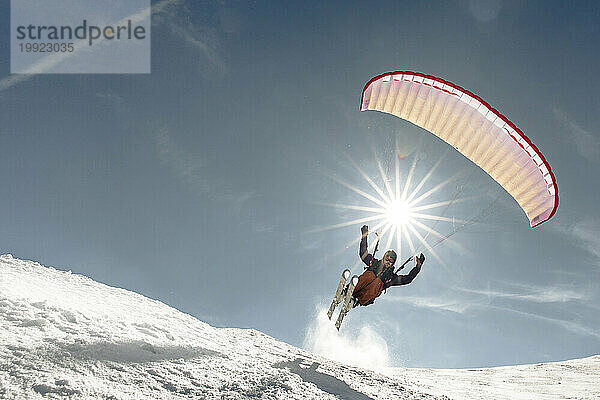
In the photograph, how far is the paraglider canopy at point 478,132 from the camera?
9953 mm

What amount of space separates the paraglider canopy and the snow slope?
5979mm

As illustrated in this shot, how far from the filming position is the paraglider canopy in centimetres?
995

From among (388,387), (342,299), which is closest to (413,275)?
(342,299)

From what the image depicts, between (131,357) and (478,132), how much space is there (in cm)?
992

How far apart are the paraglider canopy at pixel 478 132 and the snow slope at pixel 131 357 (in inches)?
235

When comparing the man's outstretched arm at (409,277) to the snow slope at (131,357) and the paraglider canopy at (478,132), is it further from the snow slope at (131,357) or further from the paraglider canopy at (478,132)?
the paraglider canopy at (478,132)

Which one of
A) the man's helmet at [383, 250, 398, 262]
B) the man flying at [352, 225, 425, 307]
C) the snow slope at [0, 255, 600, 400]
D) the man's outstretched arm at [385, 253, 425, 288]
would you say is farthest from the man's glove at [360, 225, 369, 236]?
the snow slope at [0, 255, 600, 400]

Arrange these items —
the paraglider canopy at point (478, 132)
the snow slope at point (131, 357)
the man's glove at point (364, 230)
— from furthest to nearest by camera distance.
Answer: the man's glove at point (364, 230), the paraglider canopy at point (478, 132), the snow slope at point (131, 357)

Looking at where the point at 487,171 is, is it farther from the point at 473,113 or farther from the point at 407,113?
the point at 407,113

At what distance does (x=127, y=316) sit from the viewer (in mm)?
8961

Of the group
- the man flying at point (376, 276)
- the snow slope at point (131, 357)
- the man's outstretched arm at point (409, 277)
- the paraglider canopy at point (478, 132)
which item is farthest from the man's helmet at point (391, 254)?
the paraglider canopy at point (478, 132)

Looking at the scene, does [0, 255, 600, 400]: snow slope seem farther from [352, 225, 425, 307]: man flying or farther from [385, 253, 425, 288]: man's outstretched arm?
[385, 253, 425, 288]: man's outstretched arm

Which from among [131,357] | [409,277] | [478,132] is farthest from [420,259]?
[131,357]

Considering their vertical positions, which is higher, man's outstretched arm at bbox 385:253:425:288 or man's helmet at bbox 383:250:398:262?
man's helmet at bbox 383:250:398:262
